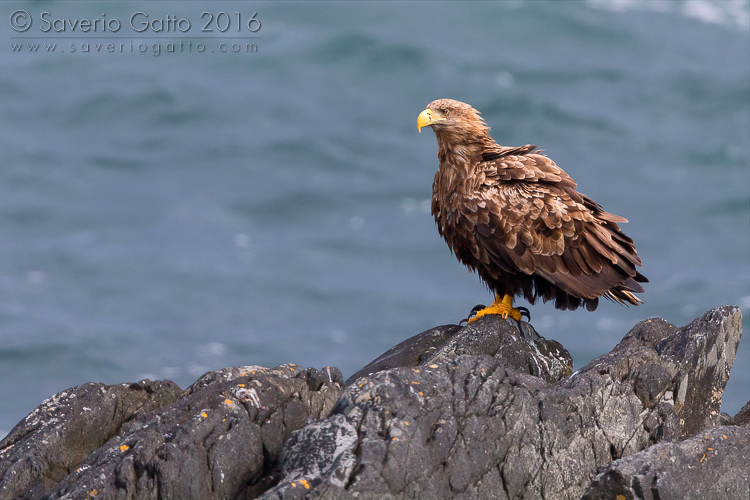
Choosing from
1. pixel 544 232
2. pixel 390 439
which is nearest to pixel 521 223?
pixel 544 232

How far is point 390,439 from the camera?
273 inches

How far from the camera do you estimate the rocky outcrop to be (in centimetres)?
691

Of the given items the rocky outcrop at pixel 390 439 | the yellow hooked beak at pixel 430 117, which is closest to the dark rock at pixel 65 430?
the rocky outcrop at pixel 390 439

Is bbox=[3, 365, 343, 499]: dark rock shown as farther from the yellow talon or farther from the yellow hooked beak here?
the yellow hooked beak

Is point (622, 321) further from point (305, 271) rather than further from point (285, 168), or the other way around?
point (285, 168)

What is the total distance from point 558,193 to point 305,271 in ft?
187

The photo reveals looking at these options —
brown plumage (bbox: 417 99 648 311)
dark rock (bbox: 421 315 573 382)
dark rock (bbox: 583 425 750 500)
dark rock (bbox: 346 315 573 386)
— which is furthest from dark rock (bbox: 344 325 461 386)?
dark rock (bbox: 583 425 750 500)

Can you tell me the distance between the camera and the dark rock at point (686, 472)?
22.7ft

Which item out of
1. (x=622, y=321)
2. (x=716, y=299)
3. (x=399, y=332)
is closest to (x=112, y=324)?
(x=399, y=332)

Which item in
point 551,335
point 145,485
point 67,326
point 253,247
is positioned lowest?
point 145,485

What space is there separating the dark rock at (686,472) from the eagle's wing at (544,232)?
329 cm

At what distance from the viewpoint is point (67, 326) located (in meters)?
58.6

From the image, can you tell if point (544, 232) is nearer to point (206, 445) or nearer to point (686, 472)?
point (686, 472)

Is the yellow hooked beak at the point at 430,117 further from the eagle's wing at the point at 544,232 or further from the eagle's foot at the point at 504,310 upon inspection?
the eagle's foot at the point at 504,310
